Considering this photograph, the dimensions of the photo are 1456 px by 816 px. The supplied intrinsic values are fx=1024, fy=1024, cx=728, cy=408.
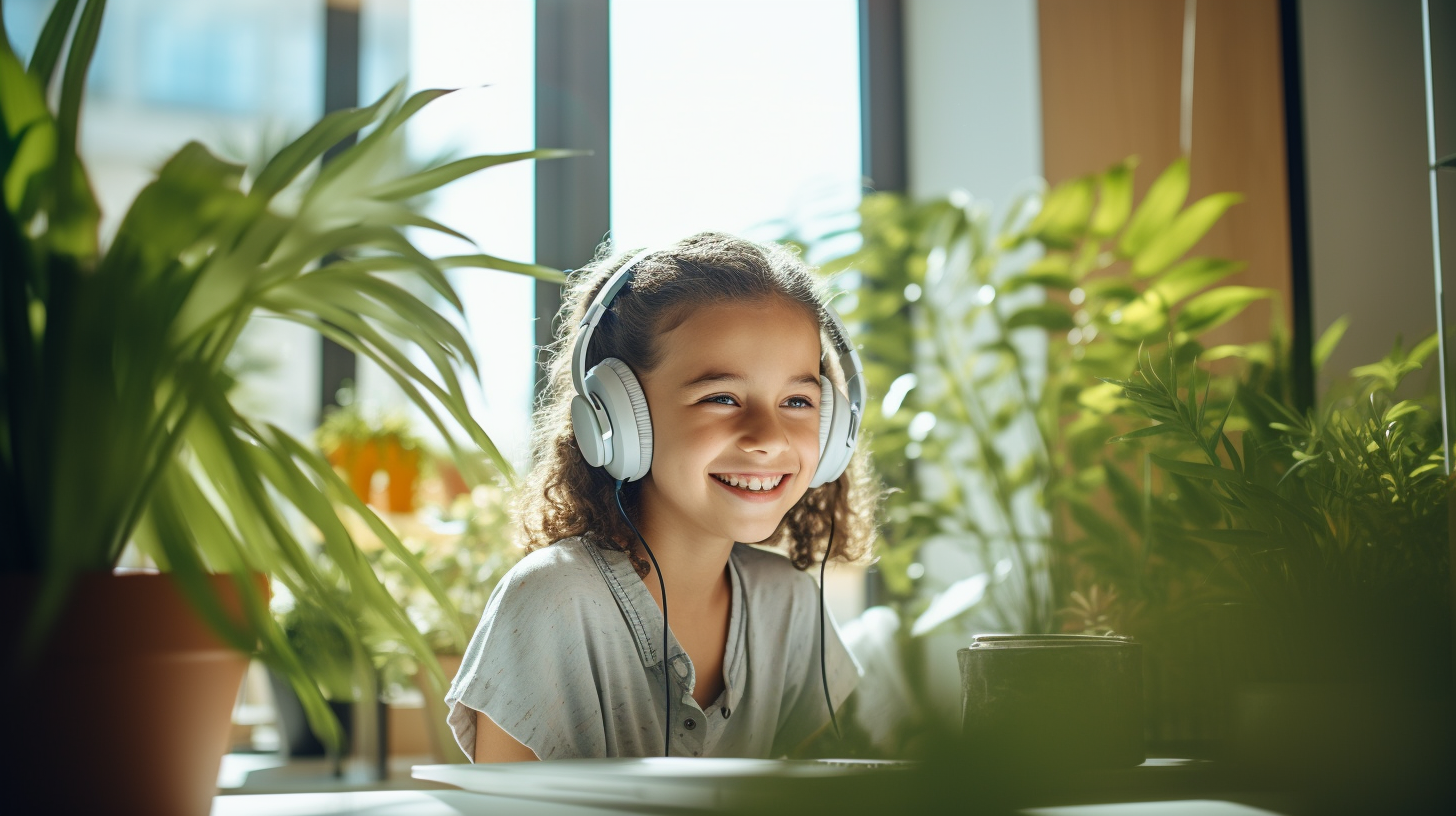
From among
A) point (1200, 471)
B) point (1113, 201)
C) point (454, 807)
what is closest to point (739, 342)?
point (1200, 471)

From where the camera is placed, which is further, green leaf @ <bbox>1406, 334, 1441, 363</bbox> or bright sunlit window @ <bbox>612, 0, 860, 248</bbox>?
bright sunlit window @ <bbox>612, 0, 860, 248</bbox>

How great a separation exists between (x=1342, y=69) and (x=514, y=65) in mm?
1589

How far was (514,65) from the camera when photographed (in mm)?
2191

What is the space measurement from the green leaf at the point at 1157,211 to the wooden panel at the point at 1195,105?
42 centimetres

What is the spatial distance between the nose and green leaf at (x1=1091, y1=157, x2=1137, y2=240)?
966mm

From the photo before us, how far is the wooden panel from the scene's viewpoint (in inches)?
76.3

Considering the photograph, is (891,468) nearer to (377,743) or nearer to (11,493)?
(377,743)

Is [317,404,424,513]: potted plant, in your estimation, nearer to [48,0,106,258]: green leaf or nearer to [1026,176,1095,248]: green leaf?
[1026,176,1095,248]: green leaf

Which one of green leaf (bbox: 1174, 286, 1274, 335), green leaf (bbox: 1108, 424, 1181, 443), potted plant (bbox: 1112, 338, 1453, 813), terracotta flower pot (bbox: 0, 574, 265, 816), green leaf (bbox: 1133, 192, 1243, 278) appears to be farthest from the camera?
green leaf (bbox: 1133, 192, 1243, 278)

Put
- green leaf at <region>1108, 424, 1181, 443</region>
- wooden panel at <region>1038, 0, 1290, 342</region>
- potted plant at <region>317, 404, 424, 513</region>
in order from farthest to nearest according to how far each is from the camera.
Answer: wooden panel at <region>1038, 0, 1290, 342</region>, potted plant at <region>317, 404, 424, 513</region>, green leaf at <region>1108, 424, 1181, 443</region>

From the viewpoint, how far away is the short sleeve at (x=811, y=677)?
992 millimetres

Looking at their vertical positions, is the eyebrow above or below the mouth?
above

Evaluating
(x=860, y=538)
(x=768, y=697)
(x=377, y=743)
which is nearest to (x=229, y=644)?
(x=768, y=697)

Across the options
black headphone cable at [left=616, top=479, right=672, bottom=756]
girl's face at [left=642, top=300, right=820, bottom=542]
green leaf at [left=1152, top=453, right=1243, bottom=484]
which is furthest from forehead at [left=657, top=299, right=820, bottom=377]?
green leaf at [left=1152, top=453, right=1243, bottom=484]
